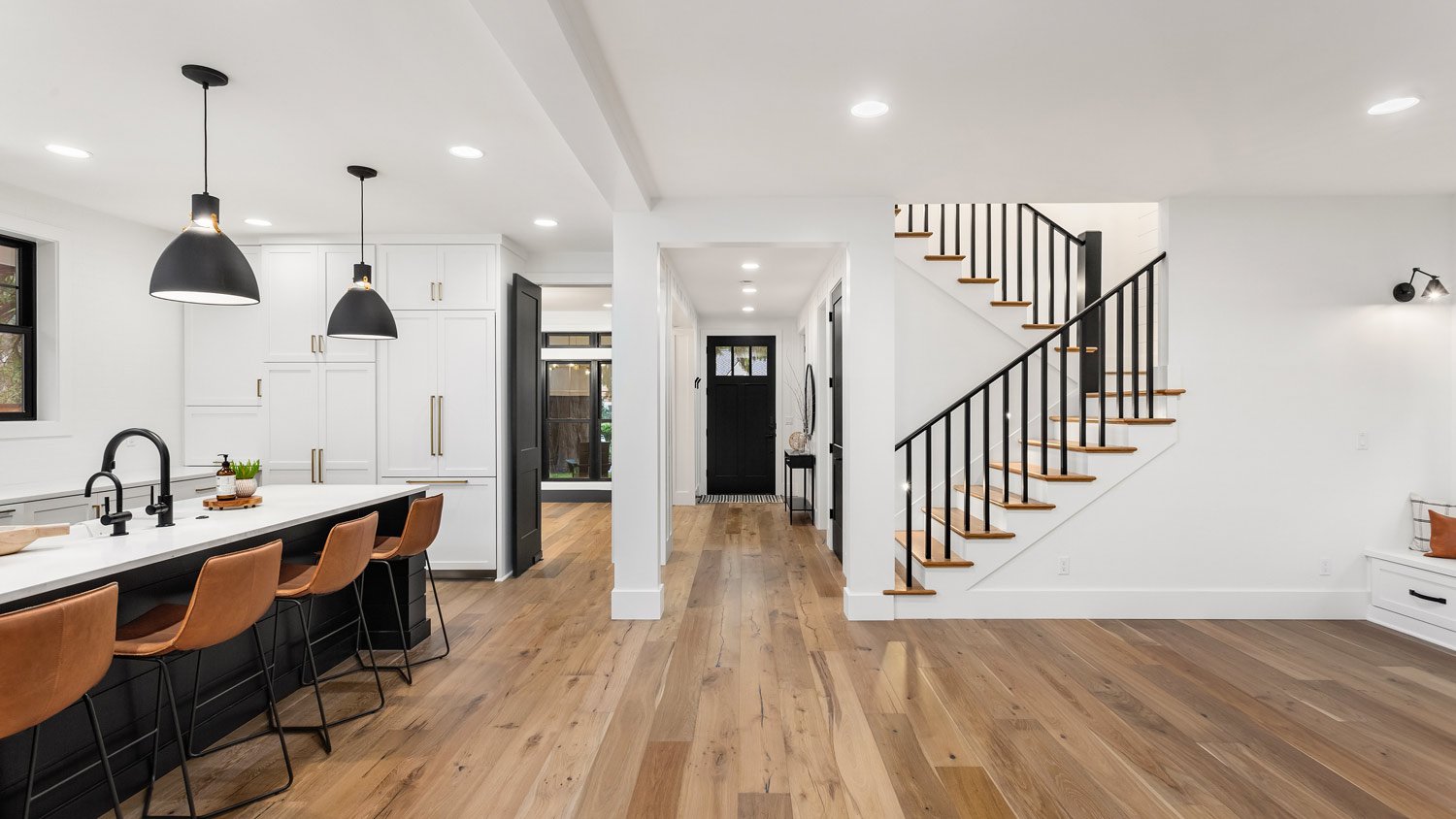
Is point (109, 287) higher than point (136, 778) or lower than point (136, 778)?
higher

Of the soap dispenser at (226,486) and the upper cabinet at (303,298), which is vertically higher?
the upper cabinet at (303,298)

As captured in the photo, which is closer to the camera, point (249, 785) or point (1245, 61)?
point (249, 785)

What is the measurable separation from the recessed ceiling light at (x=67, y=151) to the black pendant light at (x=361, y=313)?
1.22m

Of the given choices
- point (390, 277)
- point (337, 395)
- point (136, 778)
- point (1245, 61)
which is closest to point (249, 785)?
point (136, 778)

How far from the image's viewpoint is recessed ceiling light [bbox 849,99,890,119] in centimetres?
283

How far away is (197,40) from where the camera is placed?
7.57 ft

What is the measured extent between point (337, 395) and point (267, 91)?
2.72 meters

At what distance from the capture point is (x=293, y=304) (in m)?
4.85

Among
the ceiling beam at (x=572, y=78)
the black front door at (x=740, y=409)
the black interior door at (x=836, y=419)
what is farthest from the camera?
the black front door at (x=740, y=409)

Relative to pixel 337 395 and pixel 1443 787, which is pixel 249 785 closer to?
pixel 337 395

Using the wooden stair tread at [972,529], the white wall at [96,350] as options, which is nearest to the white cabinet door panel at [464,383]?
the white wall at [96,350]

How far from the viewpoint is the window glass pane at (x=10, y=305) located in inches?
153

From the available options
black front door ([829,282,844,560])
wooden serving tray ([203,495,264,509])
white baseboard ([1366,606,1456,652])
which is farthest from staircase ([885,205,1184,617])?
wooden serving tray ([203,495,264,509])

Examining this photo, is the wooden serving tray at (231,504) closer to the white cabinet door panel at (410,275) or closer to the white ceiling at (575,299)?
the white cabinet door panel at (410,275)
